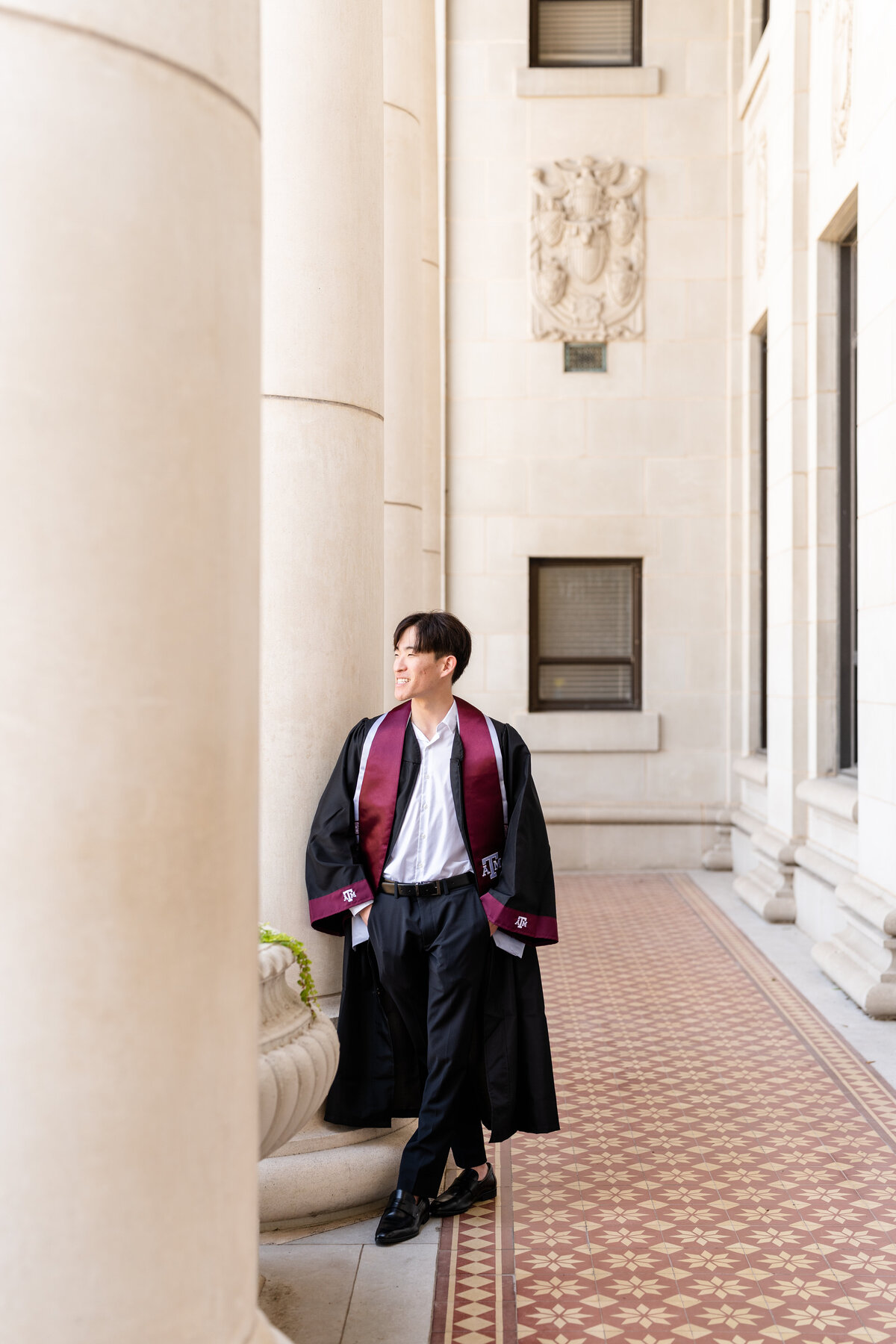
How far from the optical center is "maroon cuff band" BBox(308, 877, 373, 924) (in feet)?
12.3

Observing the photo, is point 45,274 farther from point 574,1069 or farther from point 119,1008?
point 574,1069

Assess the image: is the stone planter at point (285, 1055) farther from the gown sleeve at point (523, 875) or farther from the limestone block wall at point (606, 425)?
the limestone block wall at point (606, 425)

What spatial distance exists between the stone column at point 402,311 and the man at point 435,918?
6.70ft

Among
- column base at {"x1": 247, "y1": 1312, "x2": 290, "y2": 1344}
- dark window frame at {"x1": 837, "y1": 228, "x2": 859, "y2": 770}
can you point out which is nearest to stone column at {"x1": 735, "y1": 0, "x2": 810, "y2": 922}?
dark window frame at {"x1": 837, "y1": 228, "x2": 859, "y2": 770}

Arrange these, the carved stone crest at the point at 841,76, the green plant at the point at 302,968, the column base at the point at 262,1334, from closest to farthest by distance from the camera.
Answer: the column base at the point at 262,1334
the green plant at the point at 302,968
the carved stone crest at the point at 841,76

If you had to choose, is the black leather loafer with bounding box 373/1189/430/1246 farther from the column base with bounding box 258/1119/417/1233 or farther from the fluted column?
the fluted column

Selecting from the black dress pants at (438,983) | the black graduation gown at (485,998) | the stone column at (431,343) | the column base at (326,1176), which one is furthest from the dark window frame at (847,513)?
the column base at (326,1176)

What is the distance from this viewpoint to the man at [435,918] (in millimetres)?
3775

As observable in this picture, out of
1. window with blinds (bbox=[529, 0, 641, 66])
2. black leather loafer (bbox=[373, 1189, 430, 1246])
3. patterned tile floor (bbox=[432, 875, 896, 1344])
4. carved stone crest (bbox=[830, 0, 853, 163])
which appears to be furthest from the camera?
A: window with blinds (bbox=[529, 0, 641, 66])

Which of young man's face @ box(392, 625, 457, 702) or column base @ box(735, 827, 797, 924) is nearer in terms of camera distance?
young man's face @ box(392, 625, 457, 702)

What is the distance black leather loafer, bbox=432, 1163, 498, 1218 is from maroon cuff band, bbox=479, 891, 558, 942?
2.78 ft

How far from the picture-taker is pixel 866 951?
6387mm

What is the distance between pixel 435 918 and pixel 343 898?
0.94 feet

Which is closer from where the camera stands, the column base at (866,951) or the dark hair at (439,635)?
the dark hair at (439,635)
